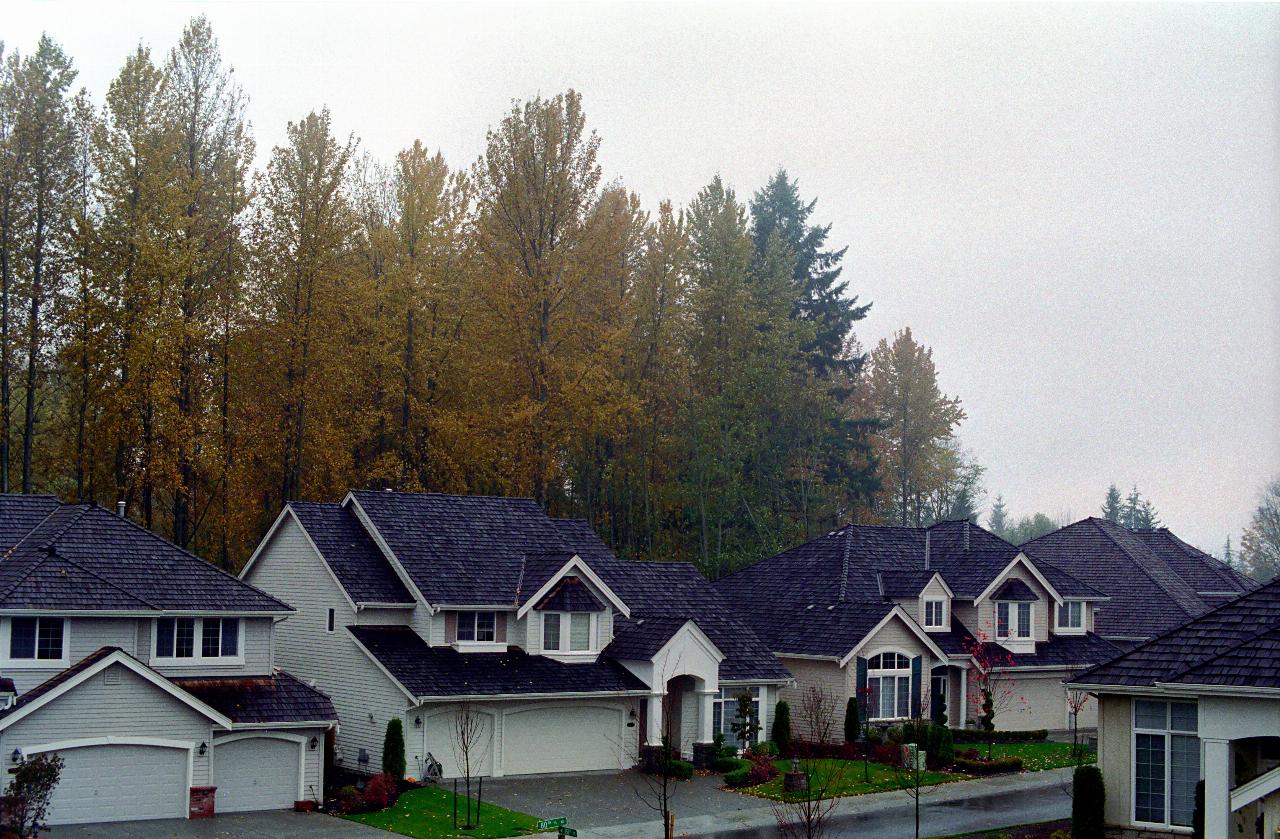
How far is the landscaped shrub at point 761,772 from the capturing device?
38.1 meters

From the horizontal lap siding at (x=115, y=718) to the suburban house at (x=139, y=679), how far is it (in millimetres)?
23

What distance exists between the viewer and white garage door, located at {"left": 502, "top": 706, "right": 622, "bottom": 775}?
3841cm

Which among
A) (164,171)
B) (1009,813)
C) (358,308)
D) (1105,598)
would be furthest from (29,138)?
(1105,598)

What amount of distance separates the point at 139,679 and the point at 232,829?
160 inches

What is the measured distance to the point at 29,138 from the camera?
43.0 metres

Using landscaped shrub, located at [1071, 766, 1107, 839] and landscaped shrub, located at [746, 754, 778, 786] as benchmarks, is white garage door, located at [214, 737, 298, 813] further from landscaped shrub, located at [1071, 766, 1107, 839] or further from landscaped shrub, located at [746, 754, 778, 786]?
landscaped shrub, located at [1071, 766, 1107, 839]

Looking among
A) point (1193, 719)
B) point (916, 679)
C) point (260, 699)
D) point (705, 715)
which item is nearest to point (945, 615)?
point (916, 679)

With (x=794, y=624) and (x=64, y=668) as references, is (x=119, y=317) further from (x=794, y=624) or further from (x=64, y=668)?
(x=794, y=624)

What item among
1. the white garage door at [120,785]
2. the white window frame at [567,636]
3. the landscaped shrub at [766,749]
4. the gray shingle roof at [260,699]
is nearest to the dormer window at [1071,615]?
the landscaped shrub at [766,749]

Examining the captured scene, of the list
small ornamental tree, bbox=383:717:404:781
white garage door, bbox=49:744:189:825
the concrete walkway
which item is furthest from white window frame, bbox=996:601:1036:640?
white garage door, bbox=49:744:189:825

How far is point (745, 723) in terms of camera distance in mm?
42125

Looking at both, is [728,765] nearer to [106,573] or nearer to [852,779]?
[852,779]

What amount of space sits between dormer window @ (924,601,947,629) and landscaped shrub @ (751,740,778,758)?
10.1 metres

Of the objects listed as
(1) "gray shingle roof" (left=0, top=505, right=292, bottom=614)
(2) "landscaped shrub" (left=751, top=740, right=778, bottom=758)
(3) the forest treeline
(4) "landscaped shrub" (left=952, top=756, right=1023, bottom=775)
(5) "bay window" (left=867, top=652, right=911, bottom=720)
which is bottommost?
(4) "landscaped shrub" (left=952, top=756, right=1023, bottom=775)
